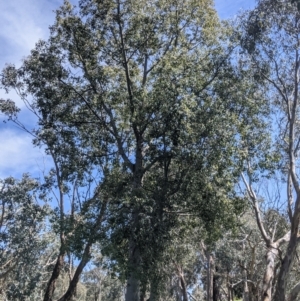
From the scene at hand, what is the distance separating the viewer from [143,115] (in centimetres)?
1358

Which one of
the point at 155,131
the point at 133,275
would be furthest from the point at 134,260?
the point at 155,131

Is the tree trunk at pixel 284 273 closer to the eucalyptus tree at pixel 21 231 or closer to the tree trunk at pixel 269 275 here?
the tree trunk at pixel 269 275

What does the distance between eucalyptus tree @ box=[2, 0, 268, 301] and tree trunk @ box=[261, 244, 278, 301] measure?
221cm

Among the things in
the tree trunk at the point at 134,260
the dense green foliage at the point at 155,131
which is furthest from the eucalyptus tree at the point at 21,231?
the tree trunk at the point at 134,260

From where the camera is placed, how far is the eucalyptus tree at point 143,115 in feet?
41.9

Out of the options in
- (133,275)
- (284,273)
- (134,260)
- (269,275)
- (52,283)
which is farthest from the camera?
(52,283)

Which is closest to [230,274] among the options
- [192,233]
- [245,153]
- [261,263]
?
[261,263]

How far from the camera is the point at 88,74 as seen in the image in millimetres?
15492

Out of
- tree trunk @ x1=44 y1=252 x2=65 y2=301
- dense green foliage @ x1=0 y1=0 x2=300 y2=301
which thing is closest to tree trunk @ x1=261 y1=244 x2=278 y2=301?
dense green foliage @ x1=0 y1=0 x2=300 y2=301

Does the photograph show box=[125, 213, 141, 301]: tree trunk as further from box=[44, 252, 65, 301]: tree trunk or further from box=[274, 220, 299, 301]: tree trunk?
box=[274, 220, 299, 301]: tree trunk

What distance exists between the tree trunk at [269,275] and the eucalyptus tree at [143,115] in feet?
7.25

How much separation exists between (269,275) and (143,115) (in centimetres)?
709

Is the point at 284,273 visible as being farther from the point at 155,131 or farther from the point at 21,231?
the point at 21,231

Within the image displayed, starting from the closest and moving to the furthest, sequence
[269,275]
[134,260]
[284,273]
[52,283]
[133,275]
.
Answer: [284,273] → [133,275] → [134,260] → [269,275] → [52,283]
